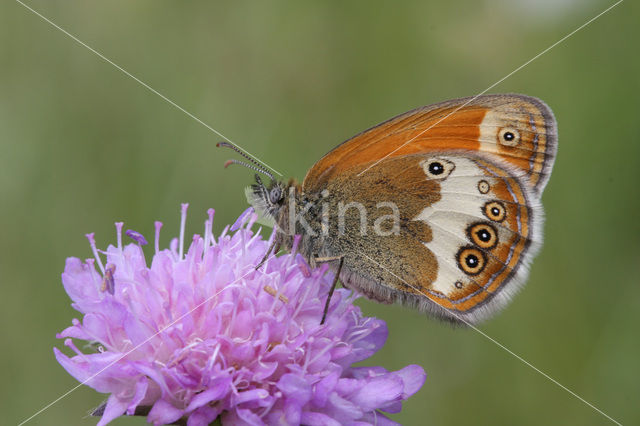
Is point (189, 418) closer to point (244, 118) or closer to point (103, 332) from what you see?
point (103, 332)

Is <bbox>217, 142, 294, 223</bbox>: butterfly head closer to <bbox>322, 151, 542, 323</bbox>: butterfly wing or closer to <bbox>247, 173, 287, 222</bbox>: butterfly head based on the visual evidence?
<bbox>247, 173, 287, 222</bbox>: butterfly head

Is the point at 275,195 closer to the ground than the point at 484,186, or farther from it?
closer to the ground

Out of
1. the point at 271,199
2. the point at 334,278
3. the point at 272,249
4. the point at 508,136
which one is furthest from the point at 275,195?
the point at 508,136

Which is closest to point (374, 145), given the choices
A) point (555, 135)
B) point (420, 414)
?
point (555, 135)

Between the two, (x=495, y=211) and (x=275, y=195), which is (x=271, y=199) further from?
(x=495, y=211)

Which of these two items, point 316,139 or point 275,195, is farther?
point 316,139

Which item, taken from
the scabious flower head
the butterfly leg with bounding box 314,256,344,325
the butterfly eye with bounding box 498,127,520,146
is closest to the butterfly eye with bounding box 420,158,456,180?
the butterfly eye with bounding box 498,127,520,146
